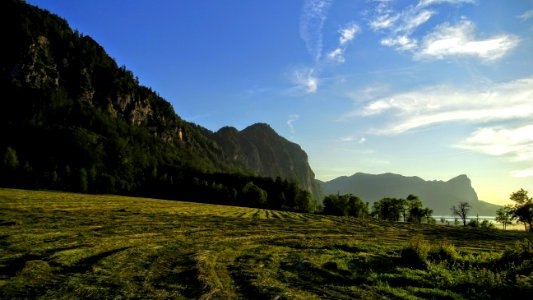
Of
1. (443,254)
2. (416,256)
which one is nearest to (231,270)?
(416,256)

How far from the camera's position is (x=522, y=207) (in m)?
110

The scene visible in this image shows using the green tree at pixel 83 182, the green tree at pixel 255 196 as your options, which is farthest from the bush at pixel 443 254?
the green tree at pixel 255 196

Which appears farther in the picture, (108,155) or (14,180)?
(108,155)

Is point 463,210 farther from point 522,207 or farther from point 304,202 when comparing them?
point 304,202

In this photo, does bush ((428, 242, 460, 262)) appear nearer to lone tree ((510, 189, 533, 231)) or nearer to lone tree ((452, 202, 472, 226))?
lone tree ((510, 189, 533, 231))

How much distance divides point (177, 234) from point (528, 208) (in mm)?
116344

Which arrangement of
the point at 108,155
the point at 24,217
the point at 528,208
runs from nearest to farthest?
the point at 24,217 < the point at 528,208 < the point at 108,155

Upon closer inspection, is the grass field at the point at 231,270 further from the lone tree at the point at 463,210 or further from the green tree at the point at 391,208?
the lone tree at the point at 463,210

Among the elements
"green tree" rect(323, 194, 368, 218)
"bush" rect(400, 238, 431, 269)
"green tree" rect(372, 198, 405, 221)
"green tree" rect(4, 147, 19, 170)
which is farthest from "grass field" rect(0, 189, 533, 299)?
"green tree" rect(372, 198, 405, 221)

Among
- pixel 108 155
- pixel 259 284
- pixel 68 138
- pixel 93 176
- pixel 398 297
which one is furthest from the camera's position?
pixel 108 155

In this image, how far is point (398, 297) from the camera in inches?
551

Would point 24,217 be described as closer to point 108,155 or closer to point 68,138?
point 68,138

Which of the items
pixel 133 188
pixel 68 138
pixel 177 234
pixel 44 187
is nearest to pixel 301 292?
pixel 177 234

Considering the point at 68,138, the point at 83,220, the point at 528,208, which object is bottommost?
the point at 83,220
